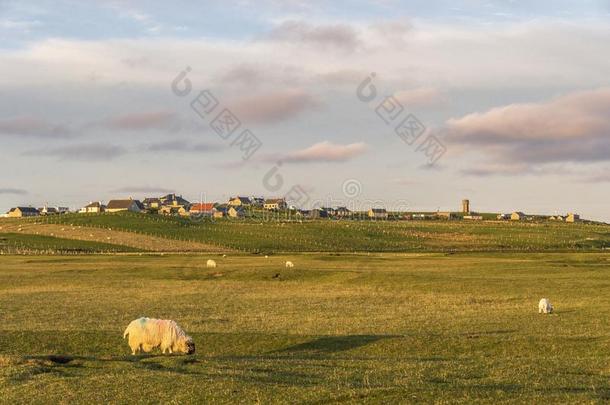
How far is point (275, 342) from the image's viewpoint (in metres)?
32.2

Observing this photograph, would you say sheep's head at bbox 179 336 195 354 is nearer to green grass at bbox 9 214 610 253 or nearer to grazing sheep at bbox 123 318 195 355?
grazing sheep at bbox 123 318 195 355

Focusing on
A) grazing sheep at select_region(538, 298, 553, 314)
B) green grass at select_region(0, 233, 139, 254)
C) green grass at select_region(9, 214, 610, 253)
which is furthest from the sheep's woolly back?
green grass at select_region(9, 214, 610, 253)

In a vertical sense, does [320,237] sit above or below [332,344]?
above

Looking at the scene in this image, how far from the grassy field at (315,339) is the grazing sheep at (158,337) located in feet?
3.24

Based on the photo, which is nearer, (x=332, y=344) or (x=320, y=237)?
(x=332, y=344)

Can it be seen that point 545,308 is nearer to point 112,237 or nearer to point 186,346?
point 186,346

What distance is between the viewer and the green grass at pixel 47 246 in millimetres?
132125

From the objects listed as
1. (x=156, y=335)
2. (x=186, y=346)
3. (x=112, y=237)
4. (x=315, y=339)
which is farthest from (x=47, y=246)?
(x=186, y=346)

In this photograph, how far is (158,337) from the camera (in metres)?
30.0

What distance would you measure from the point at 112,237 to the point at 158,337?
13242 cm

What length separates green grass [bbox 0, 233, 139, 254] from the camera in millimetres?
132125

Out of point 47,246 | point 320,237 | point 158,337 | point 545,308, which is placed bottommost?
point 47,246

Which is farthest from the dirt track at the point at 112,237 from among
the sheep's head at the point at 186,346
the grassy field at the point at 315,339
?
the sheep's head at the point at 186,346

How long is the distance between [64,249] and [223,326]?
105290 mm
